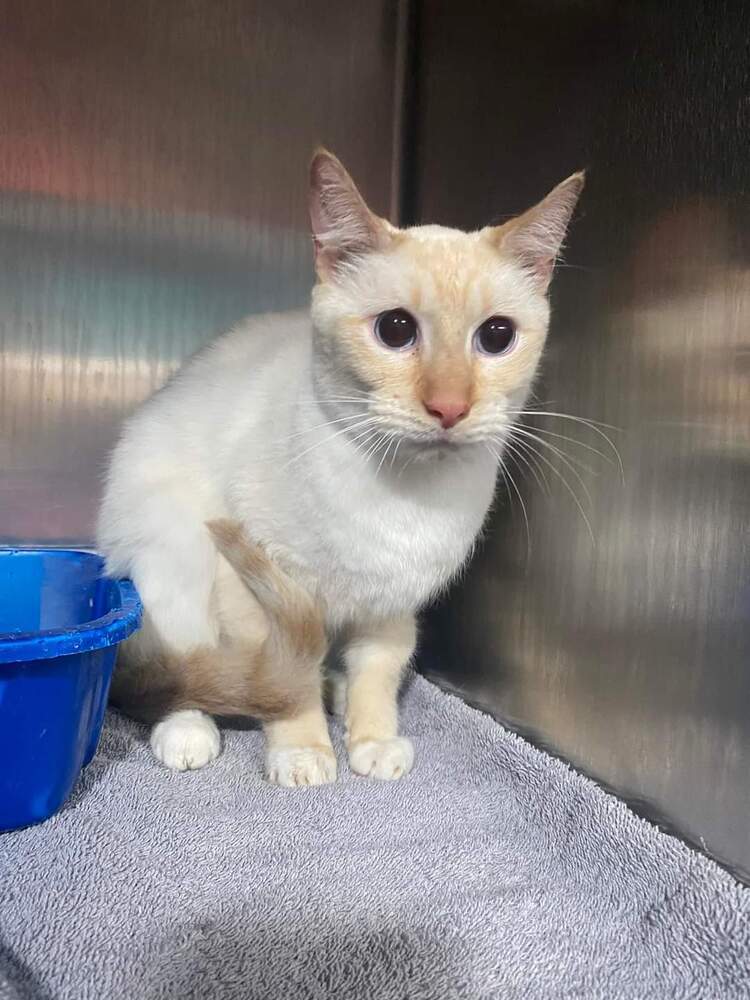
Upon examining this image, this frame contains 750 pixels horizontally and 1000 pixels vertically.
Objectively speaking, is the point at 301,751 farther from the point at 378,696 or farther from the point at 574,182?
the point at 574,182

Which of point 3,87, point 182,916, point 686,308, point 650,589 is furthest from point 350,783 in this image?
point 3,87

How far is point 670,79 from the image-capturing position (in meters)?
1.07

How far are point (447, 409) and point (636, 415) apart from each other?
32 cm

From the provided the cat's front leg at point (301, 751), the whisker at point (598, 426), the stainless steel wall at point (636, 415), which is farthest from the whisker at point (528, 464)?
the cat's front leg at point (301, 751)

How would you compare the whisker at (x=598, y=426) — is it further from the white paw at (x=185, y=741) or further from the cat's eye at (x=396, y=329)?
the white paw at (x=185, y=741)

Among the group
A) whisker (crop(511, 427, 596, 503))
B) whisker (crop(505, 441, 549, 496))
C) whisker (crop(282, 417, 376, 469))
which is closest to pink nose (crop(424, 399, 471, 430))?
whisker (crop(282, 417, 376, 469))

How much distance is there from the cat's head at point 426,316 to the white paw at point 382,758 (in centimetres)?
50

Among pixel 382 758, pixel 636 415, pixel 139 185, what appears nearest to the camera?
pixel 636 415

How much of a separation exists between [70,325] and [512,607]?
107 centimetres

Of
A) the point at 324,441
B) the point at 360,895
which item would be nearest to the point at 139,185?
the point at 324,441

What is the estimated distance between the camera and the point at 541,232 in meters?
1.12

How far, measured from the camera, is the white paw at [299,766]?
3.94ft

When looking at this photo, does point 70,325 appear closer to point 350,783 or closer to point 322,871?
point 350,783

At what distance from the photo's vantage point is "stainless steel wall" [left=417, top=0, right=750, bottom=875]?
98 cm
